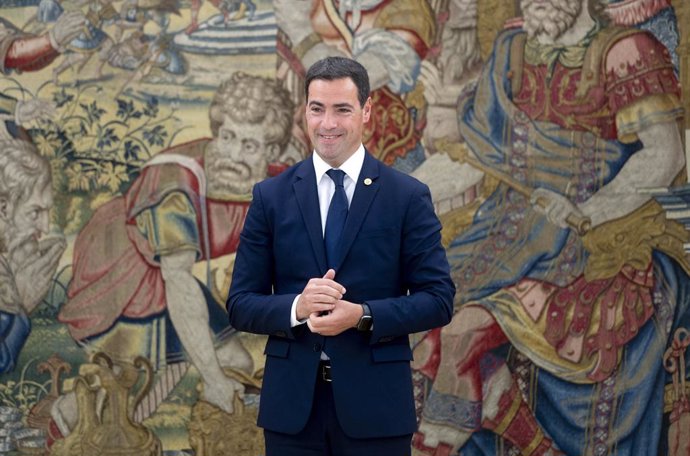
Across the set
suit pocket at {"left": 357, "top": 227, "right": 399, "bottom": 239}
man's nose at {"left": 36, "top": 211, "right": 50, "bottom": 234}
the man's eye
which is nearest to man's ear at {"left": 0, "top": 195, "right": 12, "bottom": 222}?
man's nose at {"left": 36, "top": 211, "right": 50, "bottom": 234}

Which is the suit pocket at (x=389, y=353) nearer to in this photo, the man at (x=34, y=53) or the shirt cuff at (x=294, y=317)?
the shirt cuff at (x=294, y=317)

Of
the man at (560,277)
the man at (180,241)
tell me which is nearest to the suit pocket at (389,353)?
the man at (560,277)

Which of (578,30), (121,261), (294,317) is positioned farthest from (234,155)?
(294,317)

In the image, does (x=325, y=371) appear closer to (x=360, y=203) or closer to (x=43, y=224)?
(x=360, y=203)

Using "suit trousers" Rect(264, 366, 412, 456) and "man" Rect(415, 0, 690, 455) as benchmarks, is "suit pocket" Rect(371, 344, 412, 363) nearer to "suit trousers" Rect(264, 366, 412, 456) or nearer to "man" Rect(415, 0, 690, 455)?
"suit trousers" Rect(264, 366, 412, 456)

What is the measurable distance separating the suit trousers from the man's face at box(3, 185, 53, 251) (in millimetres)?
3081

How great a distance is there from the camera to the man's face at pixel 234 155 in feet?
19.2

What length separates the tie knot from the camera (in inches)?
131

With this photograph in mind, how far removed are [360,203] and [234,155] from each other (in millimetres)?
2693

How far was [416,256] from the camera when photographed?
10.8 ft

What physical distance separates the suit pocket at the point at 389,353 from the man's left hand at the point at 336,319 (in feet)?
0.50

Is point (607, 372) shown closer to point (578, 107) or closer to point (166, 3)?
point (578, 107)

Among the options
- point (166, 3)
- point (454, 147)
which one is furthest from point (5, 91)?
point (454, 147)

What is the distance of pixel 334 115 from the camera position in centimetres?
324
